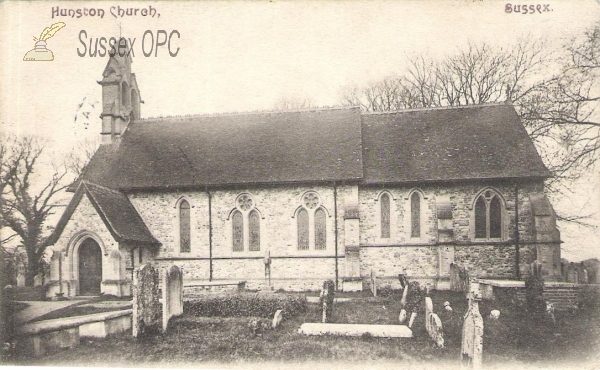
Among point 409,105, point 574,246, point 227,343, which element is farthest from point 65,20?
point 409,105

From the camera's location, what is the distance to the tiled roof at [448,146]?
18531mm

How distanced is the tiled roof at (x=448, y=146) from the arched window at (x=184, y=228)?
7.87 metres

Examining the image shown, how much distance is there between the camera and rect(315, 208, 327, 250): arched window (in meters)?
19.4

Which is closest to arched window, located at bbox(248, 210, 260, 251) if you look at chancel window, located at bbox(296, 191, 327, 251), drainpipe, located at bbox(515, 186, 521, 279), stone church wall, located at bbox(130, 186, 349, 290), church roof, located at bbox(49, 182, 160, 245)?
stone church wall, located at bbox(130, 186, 349, 290)

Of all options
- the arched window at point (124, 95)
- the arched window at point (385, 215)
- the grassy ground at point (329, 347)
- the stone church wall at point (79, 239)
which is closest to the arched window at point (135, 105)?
the arched window at point (124, 95)

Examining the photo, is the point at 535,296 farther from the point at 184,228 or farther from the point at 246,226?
the point at 184,228

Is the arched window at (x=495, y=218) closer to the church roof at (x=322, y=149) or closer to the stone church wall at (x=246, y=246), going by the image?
the church roof at (x=322, y=149)

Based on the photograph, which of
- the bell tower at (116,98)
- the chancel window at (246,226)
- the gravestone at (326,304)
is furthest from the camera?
the bell tower at (116,98)

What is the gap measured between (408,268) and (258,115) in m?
10.2

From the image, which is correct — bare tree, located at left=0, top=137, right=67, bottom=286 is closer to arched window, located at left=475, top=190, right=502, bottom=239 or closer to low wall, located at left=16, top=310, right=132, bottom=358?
low wall, located at left=16, top=310, right=132, bottom=358

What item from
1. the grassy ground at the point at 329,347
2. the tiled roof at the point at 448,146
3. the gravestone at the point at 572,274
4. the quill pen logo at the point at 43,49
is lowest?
the grassy ground at the point at 329,347

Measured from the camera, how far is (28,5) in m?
11.3

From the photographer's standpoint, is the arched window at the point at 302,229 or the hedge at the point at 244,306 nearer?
the hedge at the point at 244,306

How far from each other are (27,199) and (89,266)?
4.26m
